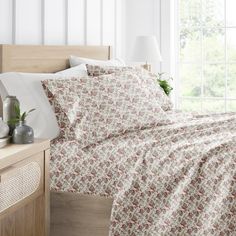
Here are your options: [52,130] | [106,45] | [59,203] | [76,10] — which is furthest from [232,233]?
[106,45]

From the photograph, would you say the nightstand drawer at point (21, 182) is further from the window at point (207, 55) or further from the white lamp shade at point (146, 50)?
the window at point (207, 55)

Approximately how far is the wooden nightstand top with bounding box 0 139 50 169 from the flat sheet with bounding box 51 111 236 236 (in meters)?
0.21

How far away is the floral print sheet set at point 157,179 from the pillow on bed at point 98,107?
0.12ft

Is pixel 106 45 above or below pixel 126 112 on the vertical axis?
→ above

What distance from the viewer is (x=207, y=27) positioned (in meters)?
5.07

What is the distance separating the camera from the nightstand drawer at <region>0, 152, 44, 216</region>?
1940 millimetres

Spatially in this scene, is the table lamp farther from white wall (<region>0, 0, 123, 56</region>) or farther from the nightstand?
the nightstand

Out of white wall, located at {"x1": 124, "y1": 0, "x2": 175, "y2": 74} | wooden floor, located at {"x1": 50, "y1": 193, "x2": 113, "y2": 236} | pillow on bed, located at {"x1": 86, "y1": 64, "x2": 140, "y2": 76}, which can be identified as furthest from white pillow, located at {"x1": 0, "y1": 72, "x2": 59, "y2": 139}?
white wall, located at {"x1": 124, "y1": 0, "x2": 175, "y2": 74}

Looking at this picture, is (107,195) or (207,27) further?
(207,27)

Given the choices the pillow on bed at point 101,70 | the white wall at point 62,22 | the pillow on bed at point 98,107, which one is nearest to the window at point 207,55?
the white wall at point 62,22

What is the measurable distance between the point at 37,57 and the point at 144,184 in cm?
134

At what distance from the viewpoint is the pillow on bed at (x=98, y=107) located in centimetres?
260

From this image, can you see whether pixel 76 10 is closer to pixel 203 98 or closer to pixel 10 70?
pixel 10 70

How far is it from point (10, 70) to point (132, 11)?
2.43 metres
